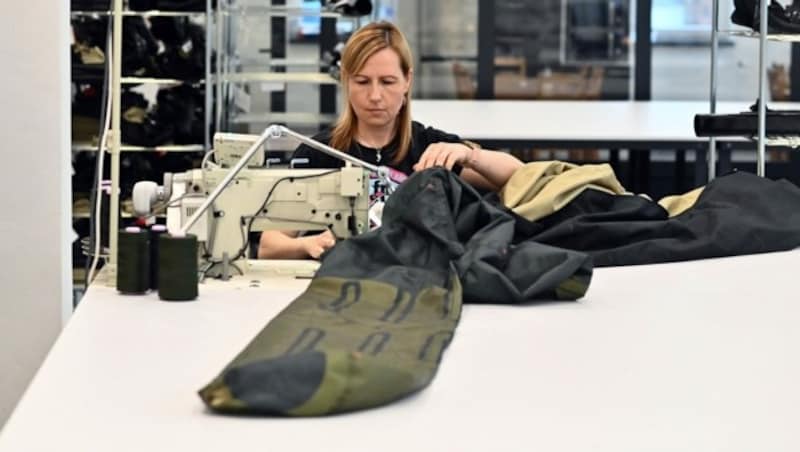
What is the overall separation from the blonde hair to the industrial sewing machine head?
83 cm

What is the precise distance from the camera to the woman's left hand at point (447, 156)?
10.3 feet

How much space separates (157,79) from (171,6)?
1.02 feet

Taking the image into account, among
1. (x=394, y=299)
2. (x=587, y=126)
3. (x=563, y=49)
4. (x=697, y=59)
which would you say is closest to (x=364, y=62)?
(x=394, y=299)

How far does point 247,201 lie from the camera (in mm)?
2805

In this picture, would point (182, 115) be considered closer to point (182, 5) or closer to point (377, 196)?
point (182, 5)

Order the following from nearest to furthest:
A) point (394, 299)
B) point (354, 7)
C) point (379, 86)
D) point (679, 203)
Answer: point (394, 299) < point (679, 203) < point (379, 86) < point (354, 7)

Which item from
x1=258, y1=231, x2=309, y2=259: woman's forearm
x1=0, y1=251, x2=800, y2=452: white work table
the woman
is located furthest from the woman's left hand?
x1=0, y1=251, x2=800, y2=452: white work table

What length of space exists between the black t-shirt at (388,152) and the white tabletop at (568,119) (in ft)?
7.68

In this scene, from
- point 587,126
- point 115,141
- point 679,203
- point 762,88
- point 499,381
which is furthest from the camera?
point 587,126

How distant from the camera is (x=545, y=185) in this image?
3.12 meters

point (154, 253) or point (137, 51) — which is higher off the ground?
point (137, 51)

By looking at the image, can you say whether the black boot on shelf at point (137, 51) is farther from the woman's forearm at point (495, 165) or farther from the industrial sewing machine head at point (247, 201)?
the industrial sewing machine head at point (247, 201)

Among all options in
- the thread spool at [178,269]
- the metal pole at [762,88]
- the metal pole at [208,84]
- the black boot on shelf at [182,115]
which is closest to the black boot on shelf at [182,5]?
the metal pole at [208,84]

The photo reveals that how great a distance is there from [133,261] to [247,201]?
13.5 inches
